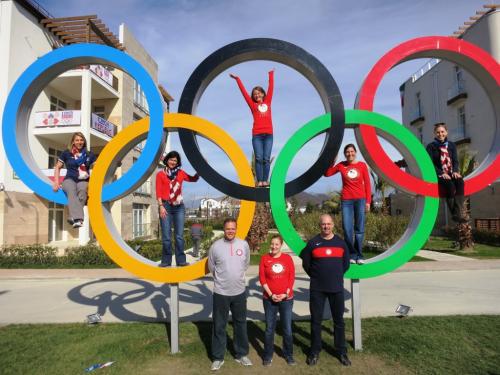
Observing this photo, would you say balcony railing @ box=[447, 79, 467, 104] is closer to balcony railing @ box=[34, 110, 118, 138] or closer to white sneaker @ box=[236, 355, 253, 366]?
balcony railing @ box=[34, 110, 118, 138]

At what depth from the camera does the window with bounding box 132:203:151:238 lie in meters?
23.2

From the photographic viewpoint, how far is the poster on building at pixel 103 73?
61.5 feet

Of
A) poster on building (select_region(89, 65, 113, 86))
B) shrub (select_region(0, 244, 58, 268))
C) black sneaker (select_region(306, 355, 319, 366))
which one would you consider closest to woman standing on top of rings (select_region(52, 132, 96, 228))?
black sneaker (select_region(306, 355, 319, 366))

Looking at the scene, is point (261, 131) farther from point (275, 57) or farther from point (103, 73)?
point (103, 73)

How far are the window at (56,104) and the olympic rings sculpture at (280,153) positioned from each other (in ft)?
51.8

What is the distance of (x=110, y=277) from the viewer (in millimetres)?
11039

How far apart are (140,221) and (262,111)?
68.6 ft

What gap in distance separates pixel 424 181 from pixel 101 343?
223 inches

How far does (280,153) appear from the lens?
5.19m

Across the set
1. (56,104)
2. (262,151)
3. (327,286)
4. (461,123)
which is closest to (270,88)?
(262,151)

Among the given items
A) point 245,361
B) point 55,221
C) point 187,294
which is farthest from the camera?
point 55,221

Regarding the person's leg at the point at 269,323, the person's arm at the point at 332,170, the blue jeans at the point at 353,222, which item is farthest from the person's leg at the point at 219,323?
the person's arm at the point at 332,170

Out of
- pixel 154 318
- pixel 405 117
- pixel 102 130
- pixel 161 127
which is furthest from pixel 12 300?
pixel 405 117

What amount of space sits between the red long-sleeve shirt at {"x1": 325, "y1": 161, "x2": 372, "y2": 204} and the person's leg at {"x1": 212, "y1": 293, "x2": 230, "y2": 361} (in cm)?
240
